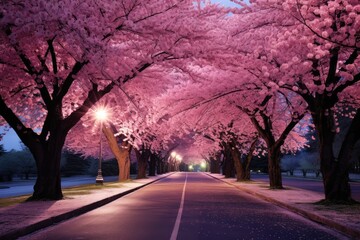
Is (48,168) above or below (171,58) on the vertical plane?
below

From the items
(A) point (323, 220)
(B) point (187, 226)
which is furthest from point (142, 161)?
(B) point (187, 226)

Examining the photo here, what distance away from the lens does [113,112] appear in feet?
97.2

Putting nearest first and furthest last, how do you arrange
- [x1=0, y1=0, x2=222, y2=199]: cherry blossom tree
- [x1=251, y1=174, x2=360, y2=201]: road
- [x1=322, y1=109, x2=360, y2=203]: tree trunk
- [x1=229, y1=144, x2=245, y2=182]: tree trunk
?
[x1=0, y1=0, x2=222, y2=199]: cherry blossom tree
[x1=322, y1=109, x2=360, y2=203]: tree trunk
[x1=251, y1=174, x2=360, y2=201]: road
[x1=229, y1=144, x2=245, y2=182]: tree trunk

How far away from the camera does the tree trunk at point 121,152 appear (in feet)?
124

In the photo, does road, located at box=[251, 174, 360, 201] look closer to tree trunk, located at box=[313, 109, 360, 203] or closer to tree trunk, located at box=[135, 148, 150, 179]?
tree trunk, located at box=[313, 109, 360, 203]

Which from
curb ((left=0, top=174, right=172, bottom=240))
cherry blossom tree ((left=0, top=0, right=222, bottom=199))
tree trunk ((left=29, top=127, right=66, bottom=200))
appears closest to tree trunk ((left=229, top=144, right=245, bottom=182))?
cherry blossom tree ((left=0, top=0, right=222, bottom=199))

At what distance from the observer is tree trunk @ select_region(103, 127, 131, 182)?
124ft

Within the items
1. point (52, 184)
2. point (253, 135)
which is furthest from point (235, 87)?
point (253, 135)

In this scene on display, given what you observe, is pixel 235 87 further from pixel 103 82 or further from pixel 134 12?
pixel 134 12

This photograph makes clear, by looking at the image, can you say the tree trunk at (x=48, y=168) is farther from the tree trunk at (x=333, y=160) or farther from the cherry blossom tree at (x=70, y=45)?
the tree trunk at (x=333, y=160)

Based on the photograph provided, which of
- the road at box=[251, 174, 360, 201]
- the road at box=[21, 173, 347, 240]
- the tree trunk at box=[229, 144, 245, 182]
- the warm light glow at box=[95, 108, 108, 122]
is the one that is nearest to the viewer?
the road at box=[21, 173, 347, 240]

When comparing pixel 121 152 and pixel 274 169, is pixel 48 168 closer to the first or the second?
pixel 274 169

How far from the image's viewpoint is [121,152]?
39.3 metres

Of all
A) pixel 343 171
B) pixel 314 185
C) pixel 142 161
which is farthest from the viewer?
pixel 142 161
